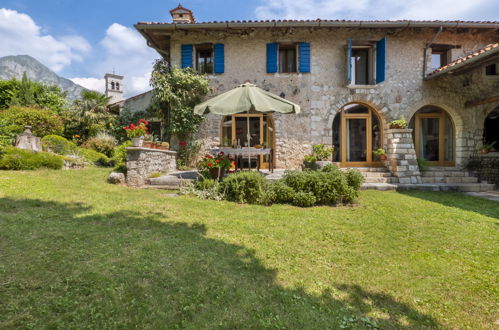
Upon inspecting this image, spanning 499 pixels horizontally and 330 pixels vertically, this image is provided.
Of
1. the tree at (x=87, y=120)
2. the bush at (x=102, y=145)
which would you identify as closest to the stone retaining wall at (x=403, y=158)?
the bush at (x=102, y=145)

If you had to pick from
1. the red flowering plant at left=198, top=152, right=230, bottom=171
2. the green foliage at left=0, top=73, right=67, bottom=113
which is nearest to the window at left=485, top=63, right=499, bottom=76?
the red flowering plant at left=198, top=152, right=230, bottom=171

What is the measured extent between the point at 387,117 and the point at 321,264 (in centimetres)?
841

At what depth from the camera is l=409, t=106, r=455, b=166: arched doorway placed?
938 centimetres

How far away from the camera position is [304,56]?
9055mm

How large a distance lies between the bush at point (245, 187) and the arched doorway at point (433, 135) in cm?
774

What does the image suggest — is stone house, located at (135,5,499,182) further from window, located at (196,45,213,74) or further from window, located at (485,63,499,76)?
window, located at (196,45,213,74)

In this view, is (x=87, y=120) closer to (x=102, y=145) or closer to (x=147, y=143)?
(x=102, y=145)

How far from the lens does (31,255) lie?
2307mm

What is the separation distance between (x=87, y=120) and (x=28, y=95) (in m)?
5.71

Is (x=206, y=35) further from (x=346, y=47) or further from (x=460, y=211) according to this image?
(x=460, y=211)

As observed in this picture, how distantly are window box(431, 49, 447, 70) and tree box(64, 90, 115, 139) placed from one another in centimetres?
1491

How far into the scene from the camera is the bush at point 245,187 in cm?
511

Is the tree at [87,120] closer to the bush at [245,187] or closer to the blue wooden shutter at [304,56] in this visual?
the blue wooden shutter at [304,56]

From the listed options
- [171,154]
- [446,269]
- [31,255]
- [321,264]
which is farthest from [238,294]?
[171,154]
